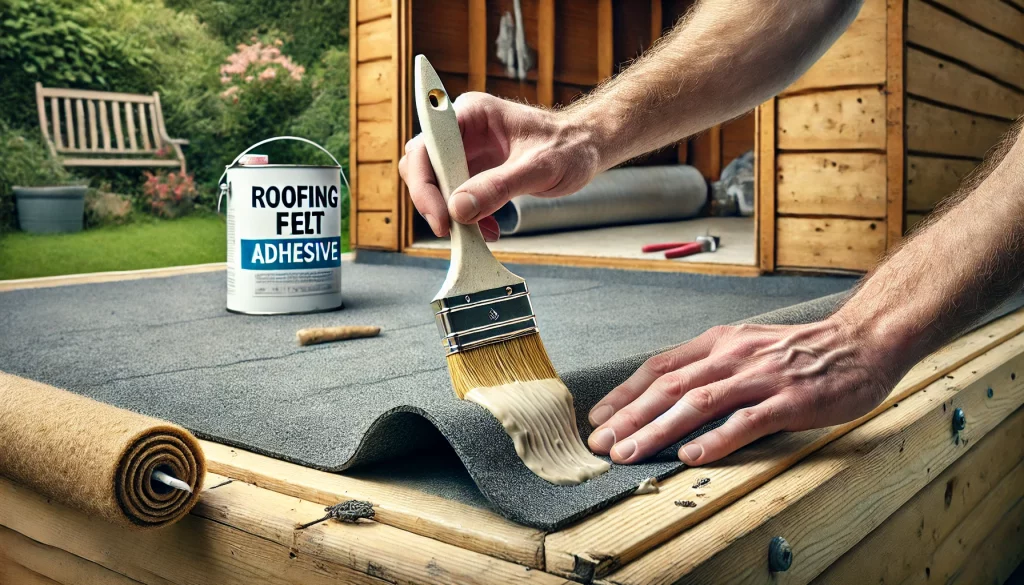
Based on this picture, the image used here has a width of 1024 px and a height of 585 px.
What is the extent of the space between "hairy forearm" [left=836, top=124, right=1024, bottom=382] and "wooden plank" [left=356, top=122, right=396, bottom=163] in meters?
2.93

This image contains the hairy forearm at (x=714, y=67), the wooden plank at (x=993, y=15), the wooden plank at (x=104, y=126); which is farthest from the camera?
the wooden plank at (x=104, y=126)

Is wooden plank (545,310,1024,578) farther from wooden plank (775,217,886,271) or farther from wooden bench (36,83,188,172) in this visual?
wooden bench (36,83,188,172)

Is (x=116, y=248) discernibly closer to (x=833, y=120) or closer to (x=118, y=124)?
(x=118, y=124)

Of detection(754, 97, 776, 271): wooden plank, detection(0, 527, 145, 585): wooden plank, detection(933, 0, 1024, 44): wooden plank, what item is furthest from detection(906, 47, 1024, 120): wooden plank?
detection(0, 527, 145, 585): wooden plank

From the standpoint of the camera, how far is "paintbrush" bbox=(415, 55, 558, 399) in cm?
90

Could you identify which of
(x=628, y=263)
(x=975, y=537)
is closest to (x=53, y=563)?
(x=975, y=537)

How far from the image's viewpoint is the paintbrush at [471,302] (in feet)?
2.94

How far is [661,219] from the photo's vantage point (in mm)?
4977

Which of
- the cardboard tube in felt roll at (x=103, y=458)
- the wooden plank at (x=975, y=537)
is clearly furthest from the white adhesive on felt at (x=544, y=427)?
the wooden plank at (x=975, y=537)

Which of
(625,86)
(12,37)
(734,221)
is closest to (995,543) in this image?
(625,86)

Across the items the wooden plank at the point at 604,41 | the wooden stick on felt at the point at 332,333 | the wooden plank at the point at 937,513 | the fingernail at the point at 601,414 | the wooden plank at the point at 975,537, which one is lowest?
the wooden plank at the point at 975,537

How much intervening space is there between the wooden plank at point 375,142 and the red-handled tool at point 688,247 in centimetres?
122

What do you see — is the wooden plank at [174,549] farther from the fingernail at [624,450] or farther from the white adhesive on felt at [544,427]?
the fingernail at [624,450]

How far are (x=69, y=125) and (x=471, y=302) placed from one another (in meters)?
4.82
